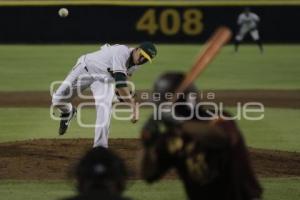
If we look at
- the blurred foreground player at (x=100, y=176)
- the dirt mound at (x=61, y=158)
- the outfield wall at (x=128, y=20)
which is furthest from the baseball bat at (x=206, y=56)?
the outfield wall at (x=128, y=20)

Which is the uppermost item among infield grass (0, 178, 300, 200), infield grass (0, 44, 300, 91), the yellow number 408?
the yellow number 408

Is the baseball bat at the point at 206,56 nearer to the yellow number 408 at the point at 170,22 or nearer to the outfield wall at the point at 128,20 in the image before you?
the outfield wall at the point at 128,20

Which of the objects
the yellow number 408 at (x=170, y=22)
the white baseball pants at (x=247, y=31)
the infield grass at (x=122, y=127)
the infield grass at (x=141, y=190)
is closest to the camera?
the infield grass at (x=141, y=190)

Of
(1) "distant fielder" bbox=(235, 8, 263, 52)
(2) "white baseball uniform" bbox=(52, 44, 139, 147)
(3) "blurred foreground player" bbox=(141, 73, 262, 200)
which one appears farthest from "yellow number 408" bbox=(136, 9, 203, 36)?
(3) "blurred foreground player" bbox=(141, 73, 262, 200)

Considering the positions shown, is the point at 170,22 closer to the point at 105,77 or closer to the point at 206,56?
the point at 105,77

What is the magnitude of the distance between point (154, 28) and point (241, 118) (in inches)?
658

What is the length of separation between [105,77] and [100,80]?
0.28 feet

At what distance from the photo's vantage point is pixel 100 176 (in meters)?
3.53

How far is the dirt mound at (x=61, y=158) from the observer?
10859 mm

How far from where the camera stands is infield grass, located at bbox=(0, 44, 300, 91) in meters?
22.2

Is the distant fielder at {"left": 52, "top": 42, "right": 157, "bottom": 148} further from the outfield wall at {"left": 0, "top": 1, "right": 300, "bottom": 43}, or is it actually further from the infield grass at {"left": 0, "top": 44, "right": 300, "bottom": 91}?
the outfield wall at {"left": 0, "top": 1, "right": 300, "bottom": 43}

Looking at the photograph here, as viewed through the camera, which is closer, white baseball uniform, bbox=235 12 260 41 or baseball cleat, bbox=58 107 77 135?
baseball cleat, bbox=58 107 77 135

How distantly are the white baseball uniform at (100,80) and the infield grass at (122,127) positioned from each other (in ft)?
6.57

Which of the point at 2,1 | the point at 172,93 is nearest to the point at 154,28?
the point at 2,1
